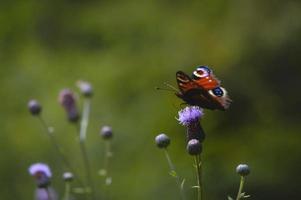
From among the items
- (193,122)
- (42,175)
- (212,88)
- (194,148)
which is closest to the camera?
(212,88)

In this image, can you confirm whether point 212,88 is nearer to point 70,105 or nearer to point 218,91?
point 218,91

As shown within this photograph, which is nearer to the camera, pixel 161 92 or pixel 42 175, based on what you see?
pixel 42 175

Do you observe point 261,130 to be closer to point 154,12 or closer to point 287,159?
point 287,159

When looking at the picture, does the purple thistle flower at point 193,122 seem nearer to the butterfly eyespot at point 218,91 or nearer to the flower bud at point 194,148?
the flower bud at point 194,148

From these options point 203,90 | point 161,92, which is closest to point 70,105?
point 203,90

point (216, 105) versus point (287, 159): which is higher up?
point (216, 105)

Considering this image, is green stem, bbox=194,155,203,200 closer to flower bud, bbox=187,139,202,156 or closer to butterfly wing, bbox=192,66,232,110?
flower bud, bbox=187,139,202,156

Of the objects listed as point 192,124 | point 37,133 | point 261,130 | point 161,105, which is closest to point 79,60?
point 37,133
